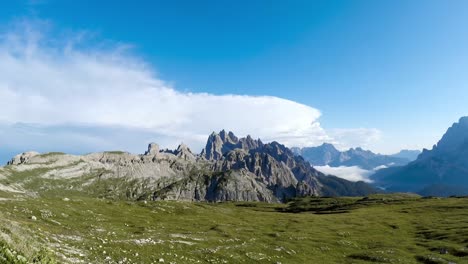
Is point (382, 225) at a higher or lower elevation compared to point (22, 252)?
lower

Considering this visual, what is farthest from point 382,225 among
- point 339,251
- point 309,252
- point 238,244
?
point 238,244

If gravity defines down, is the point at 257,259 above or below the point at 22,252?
below

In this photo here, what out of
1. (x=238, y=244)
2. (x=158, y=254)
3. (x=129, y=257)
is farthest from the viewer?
(x=238, y=244)

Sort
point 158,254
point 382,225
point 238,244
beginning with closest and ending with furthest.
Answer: point 158,254, point 238,244, point 382,225

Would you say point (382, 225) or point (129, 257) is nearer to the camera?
point (129, 257)

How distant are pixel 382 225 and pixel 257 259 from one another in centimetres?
8337

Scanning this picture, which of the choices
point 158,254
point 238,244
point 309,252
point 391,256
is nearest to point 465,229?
point 391,256

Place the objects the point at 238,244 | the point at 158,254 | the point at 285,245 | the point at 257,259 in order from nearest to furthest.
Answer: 1. the point at 158,254
2. the point at 257,259
3. the point at 238,244
4. the point at 285,245

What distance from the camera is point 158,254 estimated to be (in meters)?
38.1

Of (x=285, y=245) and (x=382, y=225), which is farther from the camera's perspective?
(x=382, y=225)

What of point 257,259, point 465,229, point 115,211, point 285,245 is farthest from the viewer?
point 465,229

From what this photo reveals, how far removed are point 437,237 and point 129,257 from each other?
82926mm

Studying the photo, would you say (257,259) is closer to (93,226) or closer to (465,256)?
(93,226)

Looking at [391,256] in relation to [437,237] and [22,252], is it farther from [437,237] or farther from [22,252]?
[22,252]
